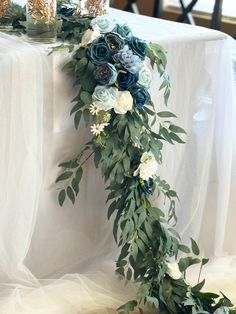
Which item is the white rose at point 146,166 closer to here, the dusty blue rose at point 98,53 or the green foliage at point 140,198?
the green foliage at point 140,198

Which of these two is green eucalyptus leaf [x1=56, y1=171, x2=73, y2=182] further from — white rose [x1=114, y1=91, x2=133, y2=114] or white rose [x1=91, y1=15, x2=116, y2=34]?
white rose [x1=91, y1=15, x2=116, y2=34]

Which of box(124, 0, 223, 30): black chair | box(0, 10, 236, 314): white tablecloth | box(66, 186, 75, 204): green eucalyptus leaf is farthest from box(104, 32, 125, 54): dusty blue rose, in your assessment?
box(124, 0, 223, 30): black chair

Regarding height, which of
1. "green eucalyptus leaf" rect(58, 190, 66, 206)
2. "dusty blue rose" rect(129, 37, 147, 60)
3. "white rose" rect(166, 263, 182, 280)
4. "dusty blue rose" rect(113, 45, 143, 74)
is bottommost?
"white rose" rect(166, 263, 182, 280)

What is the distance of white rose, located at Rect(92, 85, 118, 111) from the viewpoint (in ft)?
4.19

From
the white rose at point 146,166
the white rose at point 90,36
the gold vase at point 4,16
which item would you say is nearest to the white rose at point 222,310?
the white rose at point 146,166

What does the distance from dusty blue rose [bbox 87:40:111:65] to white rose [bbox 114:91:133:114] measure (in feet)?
0.28

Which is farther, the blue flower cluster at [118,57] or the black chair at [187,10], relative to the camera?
the black chair at [187,10]

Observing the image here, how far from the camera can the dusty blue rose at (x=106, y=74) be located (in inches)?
50.1

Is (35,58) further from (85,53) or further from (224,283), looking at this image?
(224,283)

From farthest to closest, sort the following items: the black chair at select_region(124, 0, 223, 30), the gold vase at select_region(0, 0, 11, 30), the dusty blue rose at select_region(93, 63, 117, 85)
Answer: the black chair at select_region(124, 0, 223, 30) < the gold vase at select_region(0, 0, 11, 30) < the dusty blue rose at select_region(93, 63, 117, 85)

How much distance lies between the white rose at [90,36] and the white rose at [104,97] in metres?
0.11

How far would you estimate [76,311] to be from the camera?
1.43 m

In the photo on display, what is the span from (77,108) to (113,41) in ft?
0.57

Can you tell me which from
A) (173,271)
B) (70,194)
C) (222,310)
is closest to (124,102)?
(70,194)
